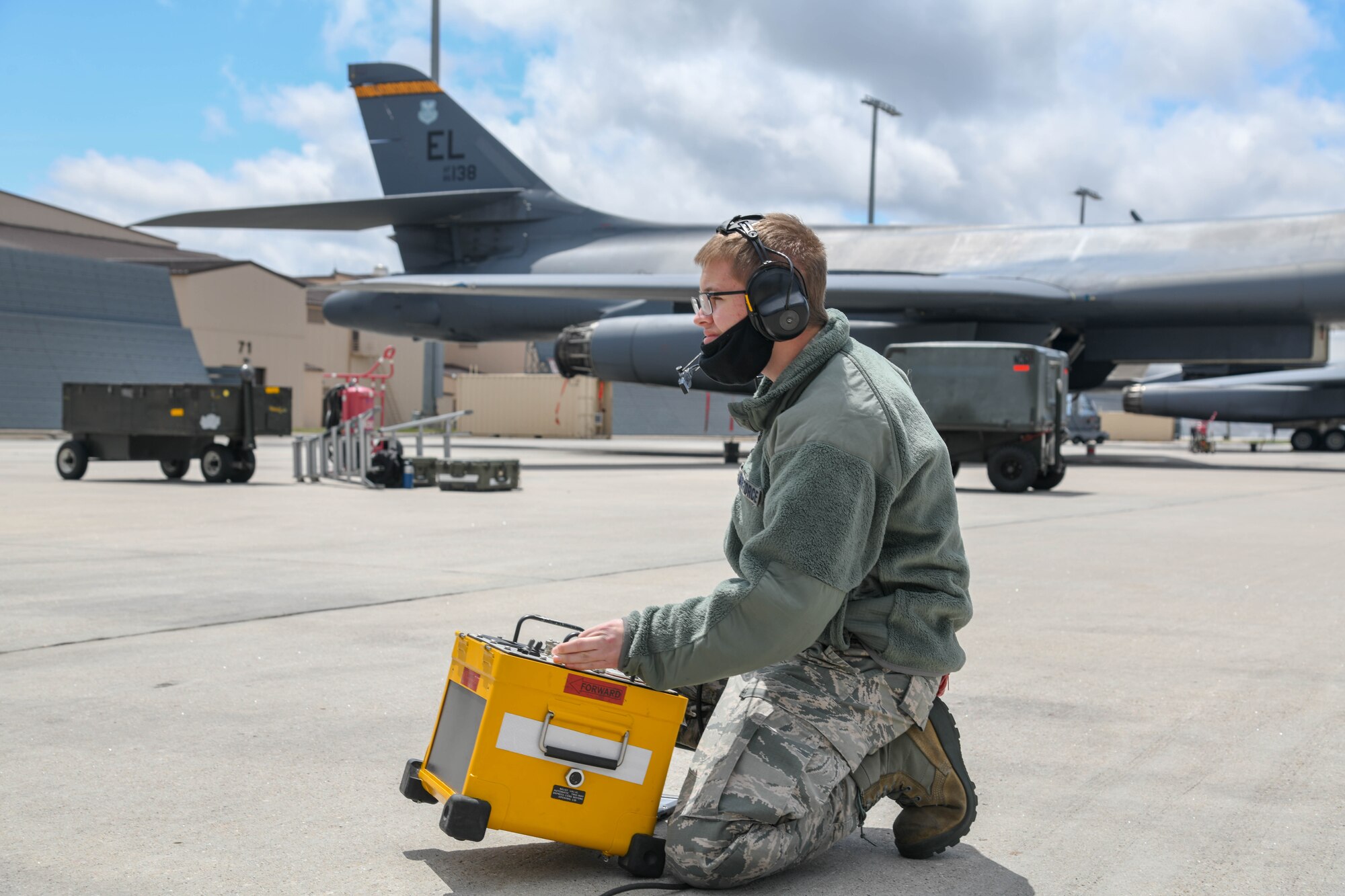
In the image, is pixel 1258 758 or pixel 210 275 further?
pixel 210 275

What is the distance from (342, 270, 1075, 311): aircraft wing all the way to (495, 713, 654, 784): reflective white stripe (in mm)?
18286

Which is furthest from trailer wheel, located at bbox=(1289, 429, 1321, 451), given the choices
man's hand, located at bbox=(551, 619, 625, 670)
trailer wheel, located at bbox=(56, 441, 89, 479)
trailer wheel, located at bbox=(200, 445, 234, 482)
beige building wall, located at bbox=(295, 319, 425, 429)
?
man's hand, located at bbox=(551, 619, 625, 670)

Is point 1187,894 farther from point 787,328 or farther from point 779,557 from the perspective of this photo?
point 787,328

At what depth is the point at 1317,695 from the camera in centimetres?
452

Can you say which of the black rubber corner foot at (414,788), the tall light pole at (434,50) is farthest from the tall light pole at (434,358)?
the black rubber corner foot at (414,788)

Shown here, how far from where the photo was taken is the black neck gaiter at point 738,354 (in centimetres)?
273

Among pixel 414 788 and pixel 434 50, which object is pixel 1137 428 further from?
pixel 414 788

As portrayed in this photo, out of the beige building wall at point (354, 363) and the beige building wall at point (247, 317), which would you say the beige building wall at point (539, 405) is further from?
the beige building wall at point (247, 317)

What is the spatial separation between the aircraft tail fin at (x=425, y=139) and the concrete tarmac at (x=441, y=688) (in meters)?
19.1

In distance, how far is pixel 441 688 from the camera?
4391 millimetres


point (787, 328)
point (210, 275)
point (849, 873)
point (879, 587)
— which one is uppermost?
point (210, 275)

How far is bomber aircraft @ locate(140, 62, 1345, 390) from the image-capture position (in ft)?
66.8

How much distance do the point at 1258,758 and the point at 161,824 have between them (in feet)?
9.86

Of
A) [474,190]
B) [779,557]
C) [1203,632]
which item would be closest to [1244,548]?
[1203,632]
